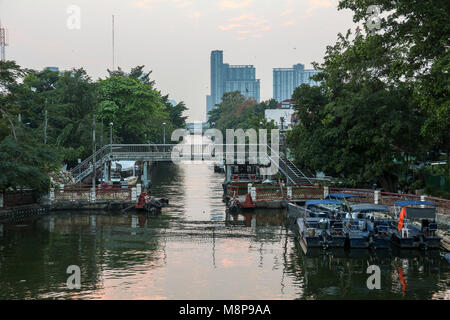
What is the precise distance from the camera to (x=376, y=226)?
34.8 metres

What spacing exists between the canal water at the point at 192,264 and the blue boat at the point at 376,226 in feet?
2.62

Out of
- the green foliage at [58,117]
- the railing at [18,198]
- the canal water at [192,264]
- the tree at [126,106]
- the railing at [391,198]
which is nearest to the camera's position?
the canal water at [192,264]

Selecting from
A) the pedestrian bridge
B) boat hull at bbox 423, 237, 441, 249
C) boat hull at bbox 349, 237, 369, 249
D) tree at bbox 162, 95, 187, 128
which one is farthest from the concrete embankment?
tree at bbox 162, 95, 187, 128

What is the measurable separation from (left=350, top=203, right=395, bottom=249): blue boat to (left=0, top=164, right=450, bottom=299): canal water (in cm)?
A: 80

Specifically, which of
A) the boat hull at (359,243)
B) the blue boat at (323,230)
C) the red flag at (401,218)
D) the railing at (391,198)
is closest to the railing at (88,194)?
the railing at (391,198)

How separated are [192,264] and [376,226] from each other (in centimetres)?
1170

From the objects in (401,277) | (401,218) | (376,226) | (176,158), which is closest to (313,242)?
(376,226)

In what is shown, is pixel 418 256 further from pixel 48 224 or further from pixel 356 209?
pixel 48 224

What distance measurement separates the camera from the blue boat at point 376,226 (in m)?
33.2

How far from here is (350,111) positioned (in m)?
48.1

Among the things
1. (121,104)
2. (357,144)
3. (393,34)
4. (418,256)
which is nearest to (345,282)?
(418,256)

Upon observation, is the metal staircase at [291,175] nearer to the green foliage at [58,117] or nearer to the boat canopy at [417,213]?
the green foliage at [58,117]

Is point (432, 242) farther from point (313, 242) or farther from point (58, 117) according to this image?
point (58, 117)

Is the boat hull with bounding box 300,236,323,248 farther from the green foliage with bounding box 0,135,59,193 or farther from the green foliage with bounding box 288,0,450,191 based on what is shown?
the green foliage with bounding box 0,135,59,193
